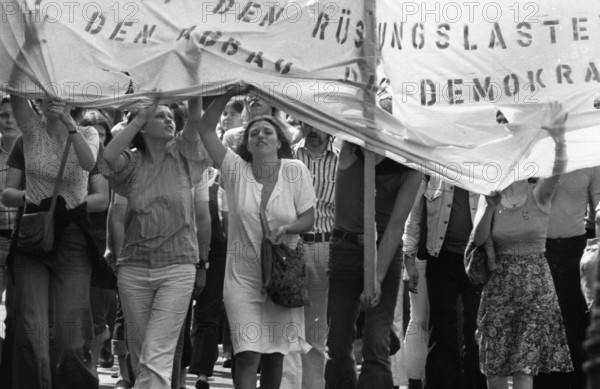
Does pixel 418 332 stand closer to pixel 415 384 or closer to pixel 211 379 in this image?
pixel 415 384

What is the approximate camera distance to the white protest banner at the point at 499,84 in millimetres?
8664

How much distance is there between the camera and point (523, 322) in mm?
9492

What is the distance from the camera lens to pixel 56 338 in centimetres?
939

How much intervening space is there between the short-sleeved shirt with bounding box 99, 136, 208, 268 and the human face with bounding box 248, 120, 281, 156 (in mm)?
334

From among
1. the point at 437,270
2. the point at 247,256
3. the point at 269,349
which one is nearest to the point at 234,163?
the point at 247,256

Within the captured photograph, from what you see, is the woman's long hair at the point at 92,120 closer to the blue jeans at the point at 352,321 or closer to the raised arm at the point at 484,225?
the blue jeans at the point at 352,321

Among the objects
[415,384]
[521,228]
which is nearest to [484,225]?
[521,228]

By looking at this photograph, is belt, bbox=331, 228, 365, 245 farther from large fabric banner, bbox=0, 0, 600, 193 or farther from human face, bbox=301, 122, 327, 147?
human face, bbox=301, 122, 327, 147

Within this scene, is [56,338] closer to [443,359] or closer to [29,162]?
[29,162]

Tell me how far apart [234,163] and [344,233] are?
82cm

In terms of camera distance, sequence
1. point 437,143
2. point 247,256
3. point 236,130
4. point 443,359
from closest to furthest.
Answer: point 437,143
point 247,256
point 443,359
point 236,130

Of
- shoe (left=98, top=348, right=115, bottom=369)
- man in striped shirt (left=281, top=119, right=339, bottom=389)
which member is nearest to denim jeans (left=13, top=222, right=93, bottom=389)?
man in striped shirt (left=281, top=119, right=339, bottom=389)

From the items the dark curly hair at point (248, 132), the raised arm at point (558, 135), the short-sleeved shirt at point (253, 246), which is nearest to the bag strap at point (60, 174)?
the short-sleeved shirt at point (253, 246)

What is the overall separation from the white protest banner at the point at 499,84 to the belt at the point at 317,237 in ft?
6.34
